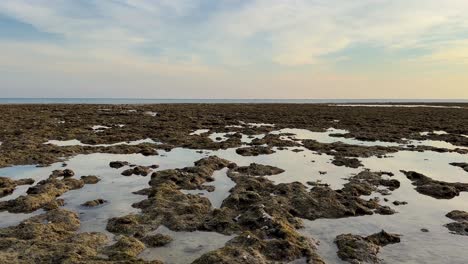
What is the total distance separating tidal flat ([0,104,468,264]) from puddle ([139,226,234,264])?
0.02 m

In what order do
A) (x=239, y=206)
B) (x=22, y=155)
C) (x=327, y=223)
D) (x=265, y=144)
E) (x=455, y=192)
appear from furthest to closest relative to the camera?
(x=265, y=144) < (x=22, y=155) < (x=455, y=192) < (x=239, y=206) < (x=327, y=223)

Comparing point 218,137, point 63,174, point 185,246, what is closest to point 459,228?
point 185,246

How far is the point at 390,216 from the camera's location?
10797mm

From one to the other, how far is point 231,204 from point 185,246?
3020 mm

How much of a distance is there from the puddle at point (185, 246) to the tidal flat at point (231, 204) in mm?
23

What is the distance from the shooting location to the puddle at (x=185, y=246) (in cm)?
782

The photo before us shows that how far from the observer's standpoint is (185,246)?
8.45m

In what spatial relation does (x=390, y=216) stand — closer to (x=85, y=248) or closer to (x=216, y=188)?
(x=216, y=188)

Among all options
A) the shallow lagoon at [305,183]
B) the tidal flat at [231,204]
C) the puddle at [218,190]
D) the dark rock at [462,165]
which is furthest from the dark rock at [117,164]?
the dark rock at [462,165]

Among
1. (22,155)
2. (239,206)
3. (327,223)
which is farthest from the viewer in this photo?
(22,155)

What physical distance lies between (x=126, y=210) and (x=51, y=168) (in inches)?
264

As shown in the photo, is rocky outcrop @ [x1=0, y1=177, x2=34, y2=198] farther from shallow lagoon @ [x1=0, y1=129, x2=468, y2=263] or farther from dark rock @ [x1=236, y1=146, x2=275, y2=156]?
dark rock @ [x1=236, y1=146, x2=275, y2=156]

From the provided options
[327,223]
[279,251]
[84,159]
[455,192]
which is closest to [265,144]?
[84,159]

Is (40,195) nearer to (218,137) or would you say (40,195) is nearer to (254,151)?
(254,151)
